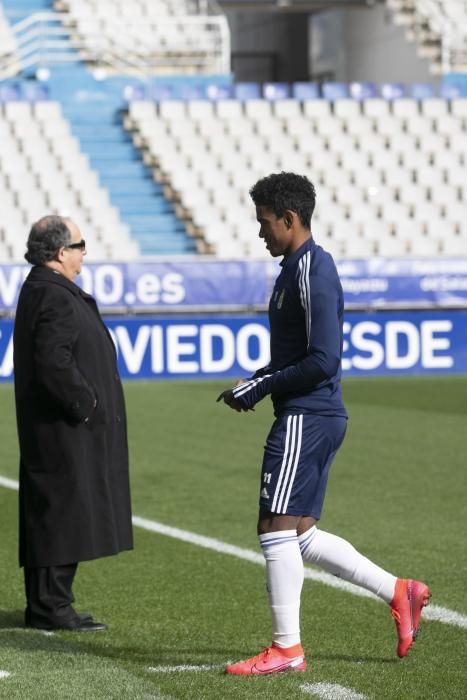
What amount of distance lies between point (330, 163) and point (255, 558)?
20752 millimetres

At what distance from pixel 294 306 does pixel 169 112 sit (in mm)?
23339

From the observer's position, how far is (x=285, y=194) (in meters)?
5.39

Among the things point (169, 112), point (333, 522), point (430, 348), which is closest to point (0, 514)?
point (333, 522)

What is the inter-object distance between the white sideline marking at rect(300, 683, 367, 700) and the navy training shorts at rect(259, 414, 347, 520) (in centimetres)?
60

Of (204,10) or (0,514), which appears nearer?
(0,514)

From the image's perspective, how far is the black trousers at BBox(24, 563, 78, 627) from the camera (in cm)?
648

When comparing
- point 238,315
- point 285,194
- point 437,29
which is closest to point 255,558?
point 285,194

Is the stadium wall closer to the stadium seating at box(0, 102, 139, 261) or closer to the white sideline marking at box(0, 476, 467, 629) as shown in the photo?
the stadium seating at box(0, 102, 139, 261)

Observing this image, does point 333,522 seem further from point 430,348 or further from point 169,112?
point 169,112

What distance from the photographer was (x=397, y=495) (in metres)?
10.7

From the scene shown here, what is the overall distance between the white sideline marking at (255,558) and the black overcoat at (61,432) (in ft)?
4.58

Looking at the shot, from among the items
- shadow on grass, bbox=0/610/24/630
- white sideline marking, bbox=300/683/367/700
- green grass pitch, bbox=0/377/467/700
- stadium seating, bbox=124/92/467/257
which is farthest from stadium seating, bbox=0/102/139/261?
white sideline marking, bbox=300/683/367/700

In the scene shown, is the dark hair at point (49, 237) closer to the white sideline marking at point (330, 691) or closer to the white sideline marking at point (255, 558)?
the white sideline marking at point (330, 691)

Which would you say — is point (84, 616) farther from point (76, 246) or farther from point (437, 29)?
point (437, 29)
